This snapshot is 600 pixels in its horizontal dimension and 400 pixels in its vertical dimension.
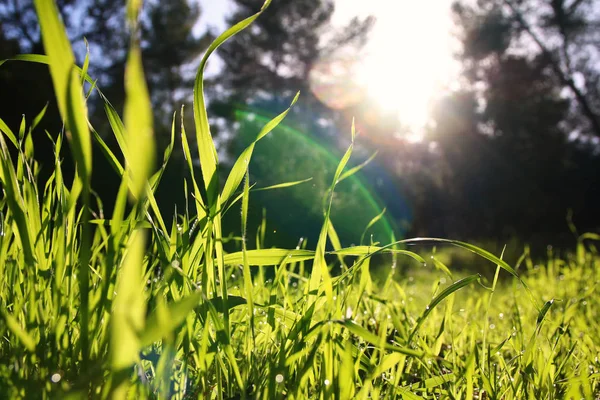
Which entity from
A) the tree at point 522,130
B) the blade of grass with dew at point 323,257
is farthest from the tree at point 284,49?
the blade of grass with dew at point 323,257

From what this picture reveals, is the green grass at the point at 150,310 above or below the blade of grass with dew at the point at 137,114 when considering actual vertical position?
below

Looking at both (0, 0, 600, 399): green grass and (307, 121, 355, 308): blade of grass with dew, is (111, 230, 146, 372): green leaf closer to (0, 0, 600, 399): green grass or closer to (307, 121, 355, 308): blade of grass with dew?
(0, 0, 600, 399): green grass

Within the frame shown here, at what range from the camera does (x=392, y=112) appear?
1856 centimetres

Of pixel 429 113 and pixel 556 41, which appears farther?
pixel 429 113

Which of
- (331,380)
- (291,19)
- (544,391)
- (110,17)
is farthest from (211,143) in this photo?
(291,19)

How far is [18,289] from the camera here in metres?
0.63

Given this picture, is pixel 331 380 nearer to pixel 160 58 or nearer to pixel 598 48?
pixel 160 58

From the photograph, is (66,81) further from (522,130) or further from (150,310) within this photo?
(522,130)

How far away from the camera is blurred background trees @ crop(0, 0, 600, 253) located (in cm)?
952

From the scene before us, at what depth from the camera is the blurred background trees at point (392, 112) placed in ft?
31.2

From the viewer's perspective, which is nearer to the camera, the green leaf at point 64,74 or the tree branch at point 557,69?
the green leaf at point 64,74

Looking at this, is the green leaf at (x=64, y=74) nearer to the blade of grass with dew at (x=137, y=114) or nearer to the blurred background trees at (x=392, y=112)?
the blade of grass with dew at (x=137, y=114)

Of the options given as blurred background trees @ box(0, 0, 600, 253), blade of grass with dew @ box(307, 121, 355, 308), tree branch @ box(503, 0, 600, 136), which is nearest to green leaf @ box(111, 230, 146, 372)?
blade of grass with dew @ box(307, 121, 355, 308)

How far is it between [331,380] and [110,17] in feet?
44.8
